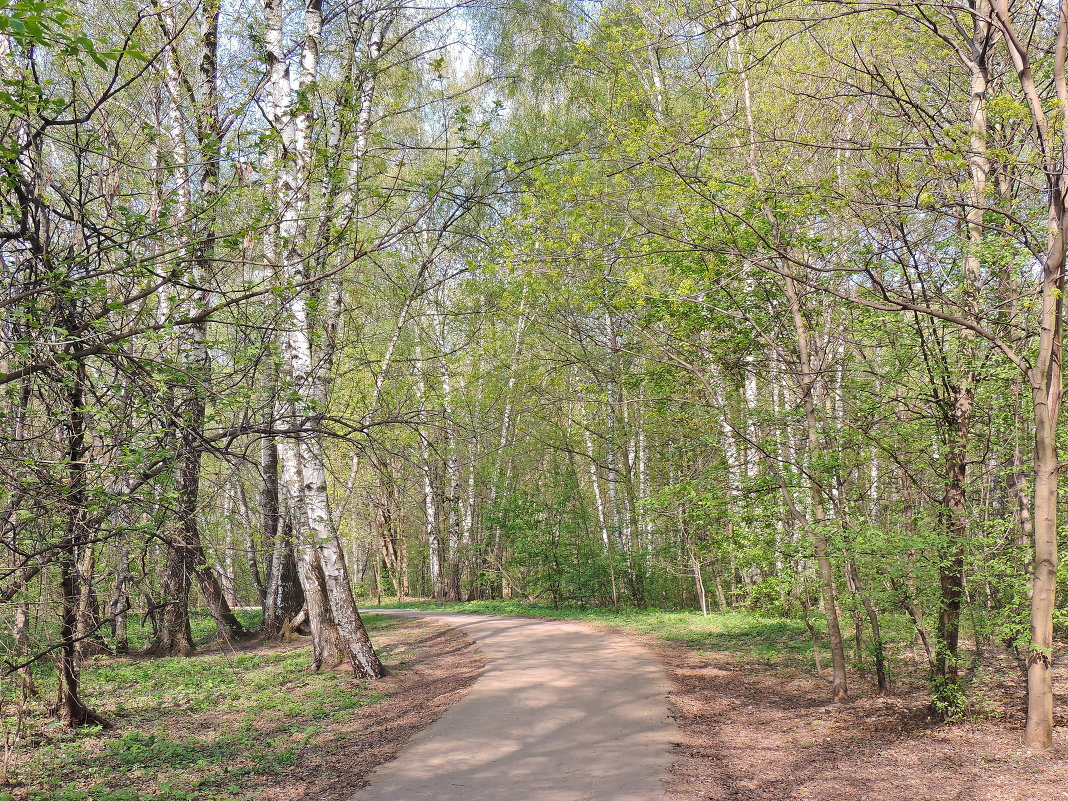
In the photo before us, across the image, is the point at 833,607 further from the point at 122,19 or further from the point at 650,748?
the point at 122,19

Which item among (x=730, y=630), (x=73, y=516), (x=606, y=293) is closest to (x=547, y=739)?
(x=73, y=516)

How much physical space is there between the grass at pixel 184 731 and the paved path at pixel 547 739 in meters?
1.16

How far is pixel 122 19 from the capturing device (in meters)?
6.99

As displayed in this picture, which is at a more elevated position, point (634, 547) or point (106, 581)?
point (106, 581)

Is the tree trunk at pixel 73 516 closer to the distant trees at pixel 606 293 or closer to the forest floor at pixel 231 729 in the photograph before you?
the distant trees at pixel 606 293

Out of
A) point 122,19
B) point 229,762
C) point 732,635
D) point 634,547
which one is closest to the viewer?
point 229,762

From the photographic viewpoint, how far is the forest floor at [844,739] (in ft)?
15.6

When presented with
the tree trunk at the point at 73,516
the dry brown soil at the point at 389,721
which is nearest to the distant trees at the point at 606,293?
the tree trunk at the point at 73,516

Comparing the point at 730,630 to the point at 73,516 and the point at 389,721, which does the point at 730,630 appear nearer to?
the point at 389,721

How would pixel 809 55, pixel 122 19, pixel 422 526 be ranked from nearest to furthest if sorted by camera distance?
pixel 122 19
pixel 809 55
pixel 422 526

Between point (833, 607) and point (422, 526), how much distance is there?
60.4ft

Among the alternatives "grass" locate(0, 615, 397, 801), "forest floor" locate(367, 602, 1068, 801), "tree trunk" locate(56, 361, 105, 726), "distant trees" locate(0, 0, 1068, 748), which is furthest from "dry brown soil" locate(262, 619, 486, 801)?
"forest floor" locate(367, 602, 1068, 801)

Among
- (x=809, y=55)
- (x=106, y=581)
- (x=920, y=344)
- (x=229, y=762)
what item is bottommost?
(x=229, y=762)

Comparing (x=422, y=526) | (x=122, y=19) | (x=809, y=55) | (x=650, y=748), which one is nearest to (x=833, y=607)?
(x=650, y=748)
